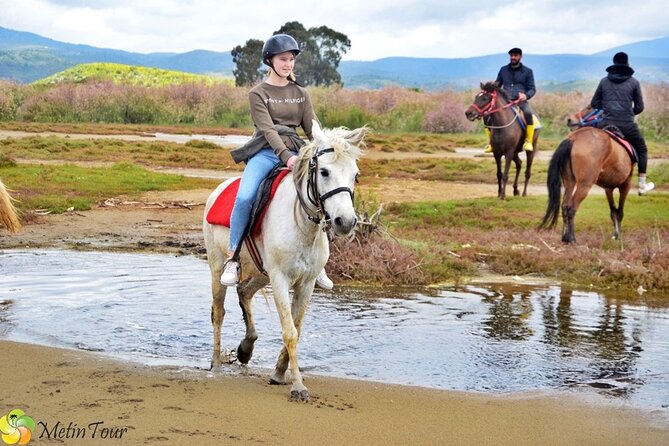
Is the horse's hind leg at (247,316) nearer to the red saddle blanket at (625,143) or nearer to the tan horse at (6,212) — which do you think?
Answer: the tan horse at (6,212)

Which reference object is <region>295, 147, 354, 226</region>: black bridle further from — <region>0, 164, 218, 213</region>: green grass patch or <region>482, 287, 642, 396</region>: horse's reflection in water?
<region>0, 164, 218, 213</region>: green grass patch

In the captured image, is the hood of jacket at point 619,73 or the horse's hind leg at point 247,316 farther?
the hood of jacket at point 619,73

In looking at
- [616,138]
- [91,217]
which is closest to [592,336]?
[616,138]

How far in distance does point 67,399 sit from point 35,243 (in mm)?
7837

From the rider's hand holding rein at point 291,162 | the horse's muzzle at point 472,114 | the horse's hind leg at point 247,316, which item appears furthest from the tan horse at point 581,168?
the rider's hand holding rein at point 291,162

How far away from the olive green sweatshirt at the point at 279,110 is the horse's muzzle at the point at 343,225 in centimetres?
114

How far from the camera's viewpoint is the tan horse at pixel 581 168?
556 inches

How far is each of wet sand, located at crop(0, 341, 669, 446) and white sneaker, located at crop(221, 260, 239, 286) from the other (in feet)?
2.52

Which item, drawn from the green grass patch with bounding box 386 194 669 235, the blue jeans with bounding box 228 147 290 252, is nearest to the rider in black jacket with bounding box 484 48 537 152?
the green grass patch with bounding box 386 194 669 235

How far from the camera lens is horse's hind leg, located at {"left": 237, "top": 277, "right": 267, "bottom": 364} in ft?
25.2

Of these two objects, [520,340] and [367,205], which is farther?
[367,205]

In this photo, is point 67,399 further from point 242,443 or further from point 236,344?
point 236,344

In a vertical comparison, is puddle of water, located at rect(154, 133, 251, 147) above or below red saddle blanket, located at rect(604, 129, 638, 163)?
below

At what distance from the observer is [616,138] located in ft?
47.8
